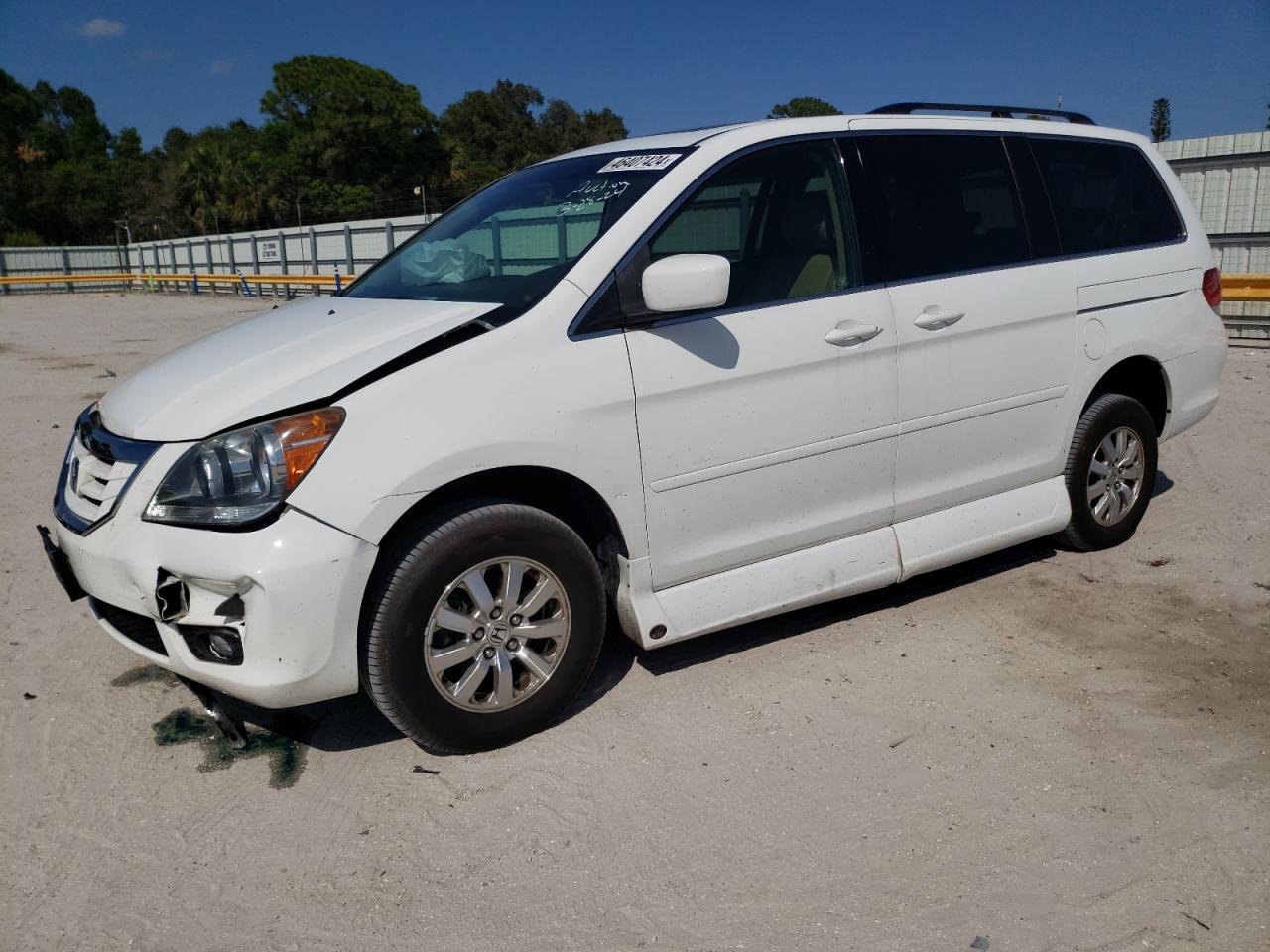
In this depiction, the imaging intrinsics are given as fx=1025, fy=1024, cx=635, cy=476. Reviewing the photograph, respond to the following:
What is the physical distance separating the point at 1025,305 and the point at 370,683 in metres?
3.00

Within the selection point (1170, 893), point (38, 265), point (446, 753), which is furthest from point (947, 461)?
point (38, 265)

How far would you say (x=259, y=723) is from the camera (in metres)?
3.63

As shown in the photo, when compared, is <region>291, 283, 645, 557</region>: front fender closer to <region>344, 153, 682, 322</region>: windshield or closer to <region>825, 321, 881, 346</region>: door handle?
<region>344, 153, 682, 322</region>: windshield

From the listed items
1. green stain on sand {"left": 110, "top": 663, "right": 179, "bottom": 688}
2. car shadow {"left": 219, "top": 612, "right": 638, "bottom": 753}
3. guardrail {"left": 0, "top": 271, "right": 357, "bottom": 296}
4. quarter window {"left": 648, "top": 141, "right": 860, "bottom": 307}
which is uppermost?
guardrail {"left": 0, "top": 271, "right": 357, "bottom": 296}

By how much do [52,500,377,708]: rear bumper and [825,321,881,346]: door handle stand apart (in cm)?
180

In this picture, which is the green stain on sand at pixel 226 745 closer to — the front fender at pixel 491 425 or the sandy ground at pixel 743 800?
the sandy ground at pixel 743 800

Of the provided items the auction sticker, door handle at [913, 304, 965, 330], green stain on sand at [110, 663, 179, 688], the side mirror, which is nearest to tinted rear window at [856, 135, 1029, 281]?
door handle at [913, 304, 965, 330]

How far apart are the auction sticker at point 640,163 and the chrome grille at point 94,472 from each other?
1.86m

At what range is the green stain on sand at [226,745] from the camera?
10.9 ft

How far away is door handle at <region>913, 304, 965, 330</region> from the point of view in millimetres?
3908

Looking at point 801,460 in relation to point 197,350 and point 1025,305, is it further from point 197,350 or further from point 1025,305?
point 197,350

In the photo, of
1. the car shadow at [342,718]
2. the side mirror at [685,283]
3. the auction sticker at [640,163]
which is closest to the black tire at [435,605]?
the car shadow at [342,718]

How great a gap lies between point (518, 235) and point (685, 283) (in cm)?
102

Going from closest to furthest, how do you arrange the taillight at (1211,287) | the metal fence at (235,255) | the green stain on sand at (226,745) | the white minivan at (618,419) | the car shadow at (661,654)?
the white minivan at (618,419) → the green stain on sand at (226,745) → the car shadow at (661,654) → the taillight at (1211,287) → the metal fence at (235,255)
